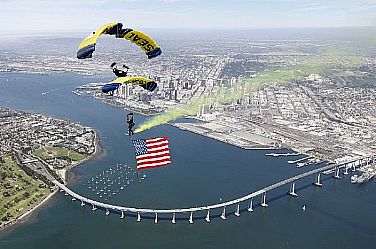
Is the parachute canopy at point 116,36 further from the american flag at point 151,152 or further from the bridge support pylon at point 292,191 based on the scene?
the bridge support pylon at point 292,191

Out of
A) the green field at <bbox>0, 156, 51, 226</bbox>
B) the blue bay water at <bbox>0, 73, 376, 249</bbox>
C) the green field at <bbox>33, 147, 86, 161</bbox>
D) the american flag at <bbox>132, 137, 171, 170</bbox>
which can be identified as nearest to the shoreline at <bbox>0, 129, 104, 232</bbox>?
the green field at <bbox>0, 156, 51, 226</bbox>

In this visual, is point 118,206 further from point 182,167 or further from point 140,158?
point 140,158

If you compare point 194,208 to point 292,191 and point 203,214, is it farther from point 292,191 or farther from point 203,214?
point 292,191

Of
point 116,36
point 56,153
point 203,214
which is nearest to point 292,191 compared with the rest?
point 203,214

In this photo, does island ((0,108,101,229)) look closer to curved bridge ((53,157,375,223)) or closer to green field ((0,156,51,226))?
green field ((0,156,51,226))

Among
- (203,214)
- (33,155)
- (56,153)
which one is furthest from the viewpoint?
(56,153)

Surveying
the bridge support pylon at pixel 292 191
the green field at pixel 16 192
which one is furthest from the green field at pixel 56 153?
the bridge support pylon at pixel 292 191

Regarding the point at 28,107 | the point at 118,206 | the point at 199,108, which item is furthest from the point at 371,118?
the point at 28,107

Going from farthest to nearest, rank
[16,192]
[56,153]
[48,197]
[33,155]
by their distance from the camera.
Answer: [56,153]
[33,155]
[16,192]
[48,197]
